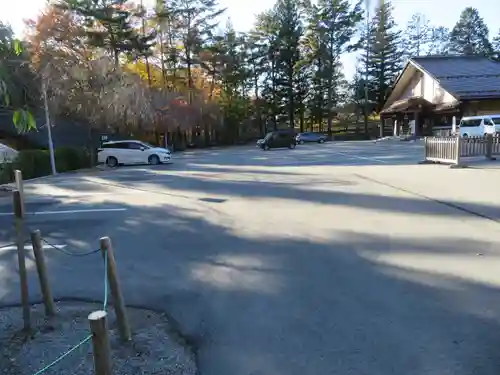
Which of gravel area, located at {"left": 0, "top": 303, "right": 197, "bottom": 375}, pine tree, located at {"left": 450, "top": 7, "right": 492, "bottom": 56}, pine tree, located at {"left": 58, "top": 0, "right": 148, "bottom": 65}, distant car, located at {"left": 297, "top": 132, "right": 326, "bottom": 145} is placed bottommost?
gravel area, located at {"left": 0, "top": 303, "right": 197, "bottom": 375}

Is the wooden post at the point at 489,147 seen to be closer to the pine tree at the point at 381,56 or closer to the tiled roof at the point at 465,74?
the tiled roof at the point at 465,74

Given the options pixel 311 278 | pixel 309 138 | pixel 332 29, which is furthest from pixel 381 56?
pixel 311 278

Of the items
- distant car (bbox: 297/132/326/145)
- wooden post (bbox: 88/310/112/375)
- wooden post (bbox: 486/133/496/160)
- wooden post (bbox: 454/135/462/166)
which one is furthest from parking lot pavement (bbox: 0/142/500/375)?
distant car (bbox: 297/132/326/145)

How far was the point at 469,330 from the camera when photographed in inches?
148

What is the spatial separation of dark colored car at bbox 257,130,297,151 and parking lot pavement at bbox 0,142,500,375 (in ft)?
97.5

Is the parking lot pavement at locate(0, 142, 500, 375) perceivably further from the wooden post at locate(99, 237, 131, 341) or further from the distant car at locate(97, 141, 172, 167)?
the distant car at locate(97, 141, 172, 167)

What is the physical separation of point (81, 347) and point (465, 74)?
4630 cm

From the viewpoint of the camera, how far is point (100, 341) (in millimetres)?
2262

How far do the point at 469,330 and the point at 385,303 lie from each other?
82 centimetres

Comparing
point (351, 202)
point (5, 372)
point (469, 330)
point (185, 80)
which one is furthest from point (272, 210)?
point (185, 80)

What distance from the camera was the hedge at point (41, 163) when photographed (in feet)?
61.0

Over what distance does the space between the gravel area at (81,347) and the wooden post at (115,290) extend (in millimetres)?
106

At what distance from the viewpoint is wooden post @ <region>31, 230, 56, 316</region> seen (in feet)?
13.5

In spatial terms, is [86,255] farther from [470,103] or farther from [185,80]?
[185,80]
